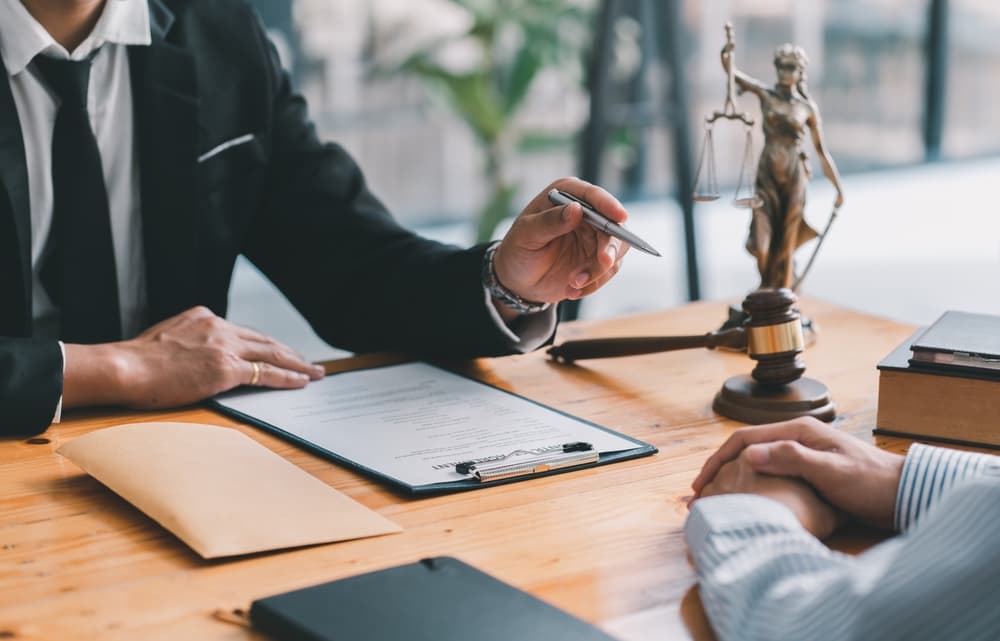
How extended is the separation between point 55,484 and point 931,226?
485 cm

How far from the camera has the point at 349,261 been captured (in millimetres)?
1724

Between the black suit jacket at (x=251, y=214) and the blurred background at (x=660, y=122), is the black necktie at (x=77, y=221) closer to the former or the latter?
the black suit jacket at (x=251, y=214)

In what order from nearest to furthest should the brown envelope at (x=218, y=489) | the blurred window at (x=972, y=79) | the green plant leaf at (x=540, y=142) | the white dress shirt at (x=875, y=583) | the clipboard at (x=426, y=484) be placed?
the white dress shirt at (x=875, y=583), the brown envelope at (x=218, y=489), the clipboard at (x=426, y=484), the green plant leaf at (x=540, y=142), the blurred window at (x=972, y=79)

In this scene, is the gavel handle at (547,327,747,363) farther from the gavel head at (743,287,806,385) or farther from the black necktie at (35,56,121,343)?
the black necktie at (35,56,121,343)

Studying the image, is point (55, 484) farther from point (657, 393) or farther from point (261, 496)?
point (657, 393)

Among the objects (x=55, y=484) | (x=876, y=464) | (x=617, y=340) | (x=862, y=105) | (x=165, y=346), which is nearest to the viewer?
(x=876, y=464)

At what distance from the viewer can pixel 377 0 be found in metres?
4.53

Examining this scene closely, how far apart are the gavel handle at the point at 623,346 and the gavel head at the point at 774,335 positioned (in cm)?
11

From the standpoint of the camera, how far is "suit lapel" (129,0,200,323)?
66.6 inches

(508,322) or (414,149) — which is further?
(414,149)

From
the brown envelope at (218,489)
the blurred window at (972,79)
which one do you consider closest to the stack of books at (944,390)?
the brown envelope at (218,489)

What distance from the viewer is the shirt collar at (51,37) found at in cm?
156

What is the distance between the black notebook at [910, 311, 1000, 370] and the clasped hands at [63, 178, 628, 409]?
33 cm

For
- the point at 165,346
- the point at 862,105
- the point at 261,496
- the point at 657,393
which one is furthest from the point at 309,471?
the point at 862,105
